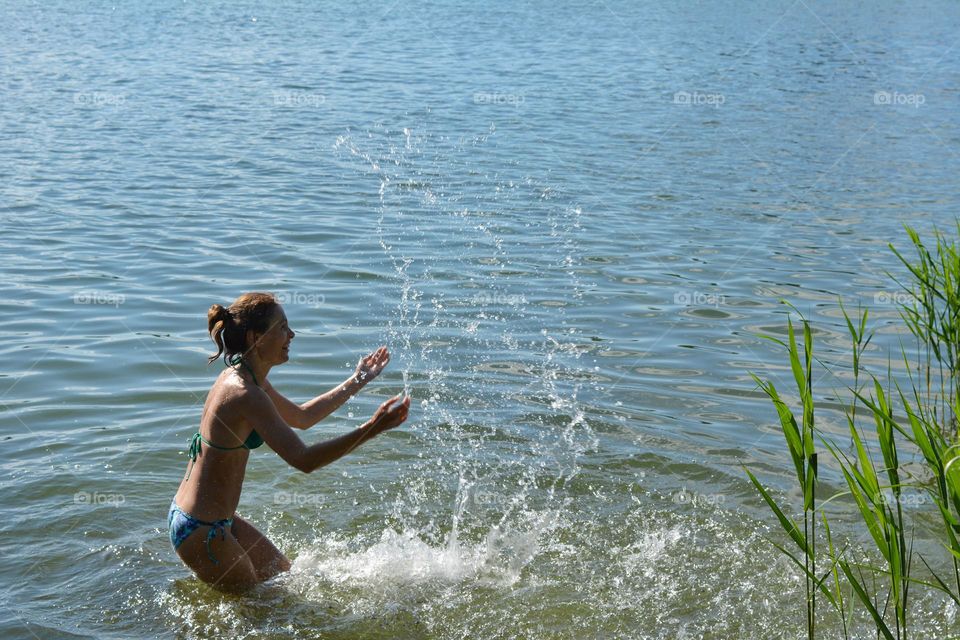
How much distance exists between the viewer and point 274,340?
4715 mm

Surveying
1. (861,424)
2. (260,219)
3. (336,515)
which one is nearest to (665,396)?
Result: (861,424)

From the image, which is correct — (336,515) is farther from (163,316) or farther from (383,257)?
(383,257)

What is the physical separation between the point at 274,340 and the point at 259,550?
100cm

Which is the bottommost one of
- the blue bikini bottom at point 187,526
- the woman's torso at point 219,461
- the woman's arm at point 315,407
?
the blue bikini bottom at point 187,526

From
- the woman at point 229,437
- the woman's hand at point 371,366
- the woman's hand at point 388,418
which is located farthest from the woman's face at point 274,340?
the woman's hand at point 388,418

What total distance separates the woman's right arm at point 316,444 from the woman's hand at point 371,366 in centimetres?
69

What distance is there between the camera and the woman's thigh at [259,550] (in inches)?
195

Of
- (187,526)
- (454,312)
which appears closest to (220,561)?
(187,526)

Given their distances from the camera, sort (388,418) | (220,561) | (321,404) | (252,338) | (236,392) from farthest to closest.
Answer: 1. (321,404)
2. (220,561)
3. (252,338)
4. (236,392)
5. (388,418)

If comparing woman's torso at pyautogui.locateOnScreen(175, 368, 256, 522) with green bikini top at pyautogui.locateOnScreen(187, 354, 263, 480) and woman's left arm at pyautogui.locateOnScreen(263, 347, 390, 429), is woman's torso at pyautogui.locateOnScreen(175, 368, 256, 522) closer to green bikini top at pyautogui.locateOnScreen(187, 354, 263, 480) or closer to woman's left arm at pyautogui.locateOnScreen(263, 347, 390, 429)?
green bikini top at pyautogui.locateOnScreen(187, 354, 263, 480)

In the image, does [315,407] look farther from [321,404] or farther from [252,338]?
[252,338]

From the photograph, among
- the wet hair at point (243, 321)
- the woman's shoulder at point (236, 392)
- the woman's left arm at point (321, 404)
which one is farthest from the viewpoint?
the woman's left arm at point (321, 404)

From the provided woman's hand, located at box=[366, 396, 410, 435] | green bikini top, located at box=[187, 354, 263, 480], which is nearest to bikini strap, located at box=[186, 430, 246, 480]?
green bikini top, located at box=[187, 354, 263, 480]

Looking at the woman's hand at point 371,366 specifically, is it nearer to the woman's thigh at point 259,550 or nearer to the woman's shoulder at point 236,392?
the woman's shoulder at point 236,392
